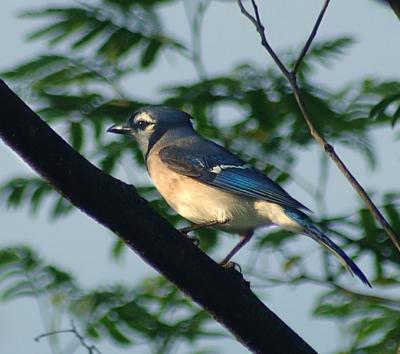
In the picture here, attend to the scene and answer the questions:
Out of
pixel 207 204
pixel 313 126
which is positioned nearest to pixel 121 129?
pixel 207 204

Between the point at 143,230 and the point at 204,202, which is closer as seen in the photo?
the point at 143,230

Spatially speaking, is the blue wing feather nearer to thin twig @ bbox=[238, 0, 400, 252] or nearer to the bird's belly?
the bird's belly

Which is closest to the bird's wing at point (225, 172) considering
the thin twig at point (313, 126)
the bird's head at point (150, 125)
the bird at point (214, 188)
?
the bird at point (214, 188)

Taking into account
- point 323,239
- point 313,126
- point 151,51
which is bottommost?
point 313,126

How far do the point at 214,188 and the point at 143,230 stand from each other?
283 cm

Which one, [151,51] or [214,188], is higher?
[151,51]

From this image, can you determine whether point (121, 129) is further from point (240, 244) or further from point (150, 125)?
point (240, 244)

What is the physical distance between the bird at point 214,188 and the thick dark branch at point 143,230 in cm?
142

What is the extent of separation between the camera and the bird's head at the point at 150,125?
6.43 metres

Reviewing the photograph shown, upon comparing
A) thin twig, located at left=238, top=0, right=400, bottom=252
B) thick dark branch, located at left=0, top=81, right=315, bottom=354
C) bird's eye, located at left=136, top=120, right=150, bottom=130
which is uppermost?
bird's eye, located at left=136, top=120, right=150, bottom=130

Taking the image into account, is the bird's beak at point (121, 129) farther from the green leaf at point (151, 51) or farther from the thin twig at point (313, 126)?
the thin twig at point (313, 126)

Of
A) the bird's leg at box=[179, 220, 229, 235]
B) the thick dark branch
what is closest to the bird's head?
the bird's leg at box=[179, 220, 229, 235]

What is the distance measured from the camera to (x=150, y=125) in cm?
699

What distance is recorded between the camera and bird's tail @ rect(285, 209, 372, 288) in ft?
16.0
